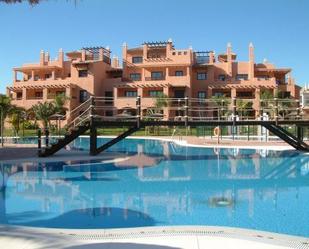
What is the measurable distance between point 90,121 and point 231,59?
139 feet

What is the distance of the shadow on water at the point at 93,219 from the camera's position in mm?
8422

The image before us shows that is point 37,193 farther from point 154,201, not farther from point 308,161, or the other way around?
point 308,161

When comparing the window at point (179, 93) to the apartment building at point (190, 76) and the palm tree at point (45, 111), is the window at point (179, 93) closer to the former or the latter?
the apartment building at point (190, 76)

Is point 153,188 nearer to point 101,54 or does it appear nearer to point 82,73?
point 82,73

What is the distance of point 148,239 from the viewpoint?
6559 millimetres

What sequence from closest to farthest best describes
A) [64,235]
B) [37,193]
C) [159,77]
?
[64,235] → [37,193] → [159,77]

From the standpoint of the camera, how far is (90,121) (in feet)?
67.5

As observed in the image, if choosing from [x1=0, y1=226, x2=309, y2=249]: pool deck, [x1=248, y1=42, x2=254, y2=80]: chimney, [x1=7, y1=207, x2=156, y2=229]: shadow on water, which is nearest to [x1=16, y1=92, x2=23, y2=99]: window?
[x1=248, y1=42, x2=254, y2=80]: chimney

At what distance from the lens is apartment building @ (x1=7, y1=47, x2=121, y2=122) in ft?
183

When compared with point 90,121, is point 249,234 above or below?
below

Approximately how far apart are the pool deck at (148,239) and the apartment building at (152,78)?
45961 mm

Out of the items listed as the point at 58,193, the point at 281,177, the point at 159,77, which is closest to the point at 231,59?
the point at 159,77

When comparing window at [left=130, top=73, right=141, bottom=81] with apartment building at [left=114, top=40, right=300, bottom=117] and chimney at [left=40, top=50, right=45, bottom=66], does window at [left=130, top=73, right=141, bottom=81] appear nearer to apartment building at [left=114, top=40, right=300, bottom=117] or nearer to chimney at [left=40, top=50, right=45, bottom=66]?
apartment building at [left=114, top=40, right=300, bottom=117]

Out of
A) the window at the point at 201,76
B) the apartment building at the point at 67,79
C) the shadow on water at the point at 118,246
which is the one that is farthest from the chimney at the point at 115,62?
the shadow on water at the point at 118,246
